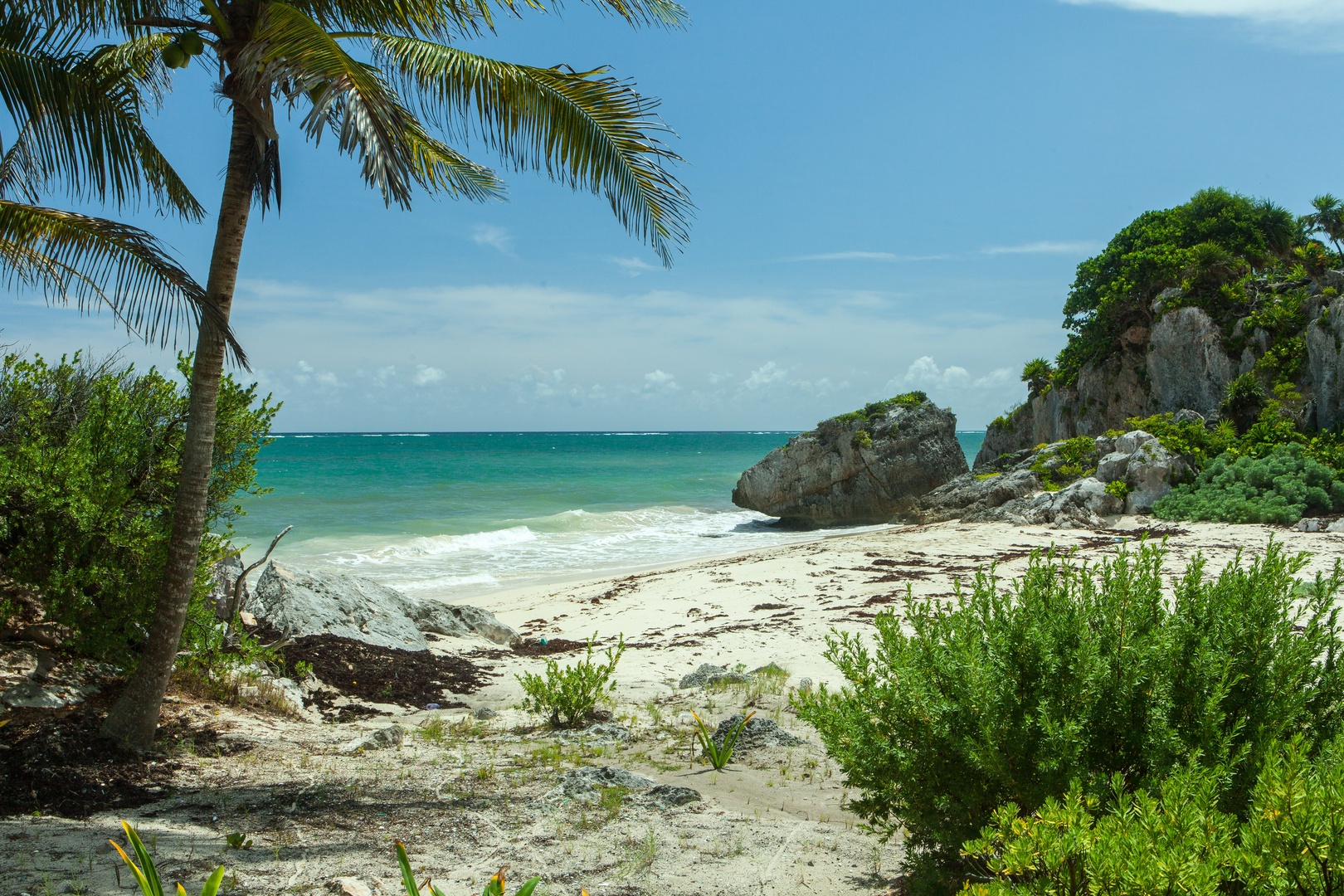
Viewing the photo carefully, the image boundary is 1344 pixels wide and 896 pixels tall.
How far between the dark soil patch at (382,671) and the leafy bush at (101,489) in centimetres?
187

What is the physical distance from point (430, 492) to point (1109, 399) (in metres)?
30.9

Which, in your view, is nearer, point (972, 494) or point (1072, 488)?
point (1072, 488)

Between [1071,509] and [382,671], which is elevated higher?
[1071,509]

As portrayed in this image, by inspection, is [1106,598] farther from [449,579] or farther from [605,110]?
[449,579]

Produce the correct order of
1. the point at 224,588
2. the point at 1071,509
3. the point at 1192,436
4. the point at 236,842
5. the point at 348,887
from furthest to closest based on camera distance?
the point at 1192,436 < the point at 1071,509 < the point at 224,588 < the point at 236,842 < the point at 348,887

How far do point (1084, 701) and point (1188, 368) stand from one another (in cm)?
2770

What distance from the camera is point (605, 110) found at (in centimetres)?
507

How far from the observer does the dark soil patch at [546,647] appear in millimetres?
9430

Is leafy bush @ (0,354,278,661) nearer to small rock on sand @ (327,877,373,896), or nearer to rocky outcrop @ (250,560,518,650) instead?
rocky outcrop @ (250,560,518,650)

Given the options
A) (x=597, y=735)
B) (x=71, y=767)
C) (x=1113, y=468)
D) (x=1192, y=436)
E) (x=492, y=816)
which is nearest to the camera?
(x=492, y=816)

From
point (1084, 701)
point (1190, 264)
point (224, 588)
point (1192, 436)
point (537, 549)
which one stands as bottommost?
point (537, 549)

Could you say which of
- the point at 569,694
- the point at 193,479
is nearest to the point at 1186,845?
the point at 569,694

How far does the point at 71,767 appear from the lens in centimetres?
425

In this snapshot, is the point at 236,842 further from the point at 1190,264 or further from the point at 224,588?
the point at 1190,264
